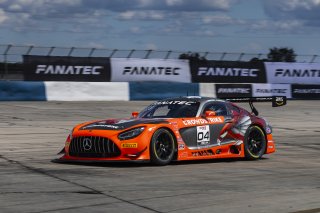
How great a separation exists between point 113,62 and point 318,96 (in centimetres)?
1190

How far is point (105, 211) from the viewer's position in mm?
7512

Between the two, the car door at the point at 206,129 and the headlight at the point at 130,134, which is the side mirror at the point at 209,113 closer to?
the car door at the point at 206,129

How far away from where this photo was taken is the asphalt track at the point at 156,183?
7.93m

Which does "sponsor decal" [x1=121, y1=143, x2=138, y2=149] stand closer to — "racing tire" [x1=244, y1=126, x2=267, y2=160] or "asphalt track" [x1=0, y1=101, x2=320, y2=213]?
"asphalt track" [x1=0, y1=101, x2=320, y2=213]

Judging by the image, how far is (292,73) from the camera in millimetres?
38250

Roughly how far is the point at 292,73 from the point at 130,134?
91.3 feet

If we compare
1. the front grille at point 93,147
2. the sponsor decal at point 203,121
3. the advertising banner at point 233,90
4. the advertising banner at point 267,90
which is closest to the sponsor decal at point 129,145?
the front grille at point 93,147

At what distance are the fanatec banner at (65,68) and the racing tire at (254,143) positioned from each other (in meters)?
18.7

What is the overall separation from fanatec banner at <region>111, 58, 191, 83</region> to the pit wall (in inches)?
28.5

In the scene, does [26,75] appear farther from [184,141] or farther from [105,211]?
[105,211]

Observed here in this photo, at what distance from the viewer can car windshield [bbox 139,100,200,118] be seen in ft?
41.4

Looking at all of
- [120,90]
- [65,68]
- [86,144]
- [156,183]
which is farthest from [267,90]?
[156,183]

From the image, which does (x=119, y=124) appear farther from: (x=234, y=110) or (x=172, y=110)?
(x=234, y=110)

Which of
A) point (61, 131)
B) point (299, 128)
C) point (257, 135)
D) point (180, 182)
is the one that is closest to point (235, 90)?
point (299, 128)
